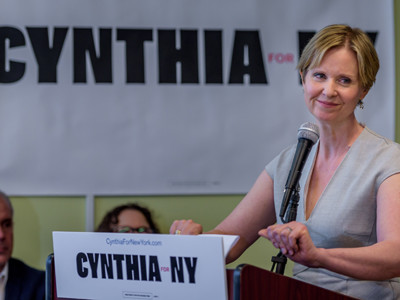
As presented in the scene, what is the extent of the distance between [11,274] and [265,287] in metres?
2.07

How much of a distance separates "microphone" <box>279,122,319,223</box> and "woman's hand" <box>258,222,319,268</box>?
5.9 inches

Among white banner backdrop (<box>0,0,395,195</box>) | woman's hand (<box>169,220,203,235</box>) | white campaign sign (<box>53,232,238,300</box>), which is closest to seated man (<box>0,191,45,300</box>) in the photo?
white banner backdrop (<box>0,0,395,195</box>)

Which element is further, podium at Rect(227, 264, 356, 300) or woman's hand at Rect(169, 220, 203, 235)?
woman's hand at Rect(169, 220, 203, 235)

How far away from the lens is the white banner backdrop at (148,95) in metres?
3.47

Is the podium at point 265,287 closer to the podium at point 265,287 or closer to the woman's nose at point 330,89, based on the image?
the podium at point 265,287

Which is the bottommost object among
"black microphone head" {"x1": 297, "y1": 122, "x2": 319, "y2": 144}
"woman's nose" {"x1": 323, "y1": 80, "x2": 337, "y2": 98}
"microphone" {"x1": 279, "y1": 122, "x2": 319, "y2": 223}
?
"microphone" {"x1": 279, "y1": 122, "x2": 319, "y2": 223}

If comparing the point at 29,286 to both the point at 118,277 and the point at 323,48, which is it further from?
the point at 323,48

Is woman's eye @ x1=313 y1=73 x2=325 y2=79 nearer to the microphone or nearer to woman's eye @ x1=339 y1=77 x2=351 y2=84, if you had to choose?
woman's eye @ x1=339 y1=77 x2=351 y2=84

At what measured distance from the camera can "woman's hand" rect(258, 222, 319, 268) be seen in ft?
4.81

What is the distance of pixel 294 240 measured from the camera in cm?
147

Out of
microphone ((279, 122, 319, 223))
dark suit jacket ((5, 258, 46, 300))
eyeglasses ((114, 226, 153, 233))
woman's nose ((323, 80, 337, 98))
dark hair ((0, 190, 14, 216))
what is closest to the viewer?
microphone ((279, 122, 319, 223))

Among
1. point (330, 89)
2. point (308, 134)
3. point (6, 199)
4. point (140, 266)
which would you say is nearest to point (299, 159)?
point (308, 134)

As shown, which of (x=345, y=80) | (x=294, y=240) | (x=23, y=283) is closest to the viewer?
(x=294, y=240)

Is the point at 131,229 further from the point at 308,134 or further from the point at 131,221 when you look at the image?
the point at 308,134
